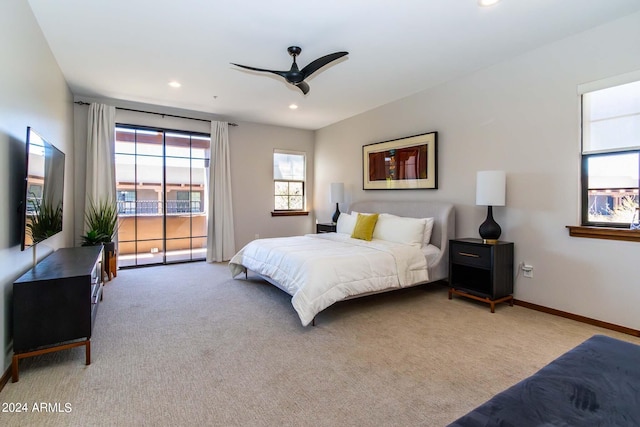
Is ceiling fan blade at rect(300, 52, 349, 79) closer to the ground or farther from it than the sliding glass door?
farther from it

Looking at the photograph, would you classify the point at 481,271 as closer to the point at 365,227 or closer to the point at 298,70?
the point at 365,227

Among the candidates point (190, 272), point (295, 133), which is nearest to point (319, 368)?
point (190, 272)

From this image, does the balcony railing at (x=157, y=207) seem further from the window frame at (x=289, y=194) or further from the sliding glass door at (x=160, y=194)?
the window frame at (x=289, y=194)

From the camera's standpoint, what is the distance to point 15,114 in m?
2.29

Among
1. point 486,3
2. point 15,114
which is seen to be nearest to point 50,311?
point 15,114

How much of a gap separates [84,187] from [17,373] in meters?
3.64

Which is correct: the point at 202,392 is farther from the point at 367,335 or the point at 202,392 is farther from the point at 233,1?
the point at 233,1

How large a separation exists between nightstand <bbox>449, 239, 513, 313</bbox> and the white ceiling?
2088mm

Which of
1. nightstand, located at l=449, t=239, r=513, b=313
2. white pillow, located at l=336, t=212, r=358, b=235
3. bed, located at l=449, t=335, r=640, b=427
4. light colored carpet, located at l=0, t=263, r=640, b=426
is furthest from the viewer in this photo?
white pillow, located at l=336, t=212, r=358, b=235

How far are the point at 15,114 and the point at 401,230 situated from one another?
386 centimetres

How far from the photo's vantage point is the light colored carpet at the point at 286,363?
179cm

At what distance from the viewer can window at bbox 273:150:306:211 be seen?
6812mm

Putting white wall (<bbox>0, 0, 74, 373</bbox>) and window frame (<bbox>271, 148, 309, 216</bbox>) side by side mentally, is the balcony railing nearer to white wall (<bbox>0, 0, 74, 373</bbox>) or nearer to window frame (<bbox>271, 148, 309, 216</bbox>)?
window frame (<bbox>271, 148, 309, 216</bbox>)

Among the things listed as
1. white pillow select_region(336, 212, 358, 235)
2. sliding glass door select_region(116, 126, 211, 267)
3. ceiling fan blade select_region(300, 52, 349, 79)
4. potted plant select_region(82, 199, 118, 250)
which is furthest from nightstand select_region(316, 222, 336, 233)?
potted plant select_region(82, 199, 118, 250)
